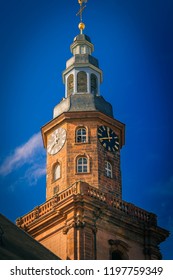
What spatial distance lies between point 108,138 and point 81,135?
1.82 m

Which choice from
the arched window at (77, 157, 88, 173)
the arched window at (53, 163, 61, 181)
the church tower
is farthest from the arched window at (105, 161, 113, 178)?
the arched window at (53, 163, 61, 181)

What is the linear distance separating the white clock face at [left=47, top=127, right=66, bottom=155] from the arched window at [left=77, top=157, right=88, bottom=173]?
178 cm

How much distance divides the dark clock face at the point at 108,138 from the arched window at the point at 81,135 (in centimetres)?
93

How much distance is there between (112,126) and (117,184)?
4.08 meters

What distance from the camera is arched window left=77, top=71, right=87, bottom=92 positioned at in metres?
55.3

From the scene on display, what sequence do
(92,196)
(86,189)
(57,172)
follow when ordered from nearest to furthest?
(86,189)
(92,196)
(57,172)

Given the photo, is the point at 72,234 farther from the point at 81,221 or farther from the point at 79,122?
the point at 79,122

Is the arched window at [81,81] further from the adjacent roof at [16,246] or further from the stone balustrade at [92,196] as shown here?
the adjacent roof at [16,246]

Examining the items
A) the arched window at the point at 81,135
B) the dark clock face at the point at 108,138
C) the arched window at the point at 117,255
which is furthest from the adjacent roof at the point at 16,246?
the dark clock face at the point at 108,138

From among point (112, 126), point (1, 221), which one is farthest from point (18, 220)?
point (1, 221)

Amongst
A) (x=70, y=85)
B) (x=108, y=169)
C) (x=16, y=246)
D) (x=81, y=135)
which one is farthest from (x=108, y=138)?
(x=16, y=246)

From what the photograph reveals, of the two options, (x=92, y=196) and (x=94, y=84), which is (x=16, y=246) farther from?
(x=94, y=84)

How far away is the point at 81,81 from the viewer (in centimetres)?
5591
